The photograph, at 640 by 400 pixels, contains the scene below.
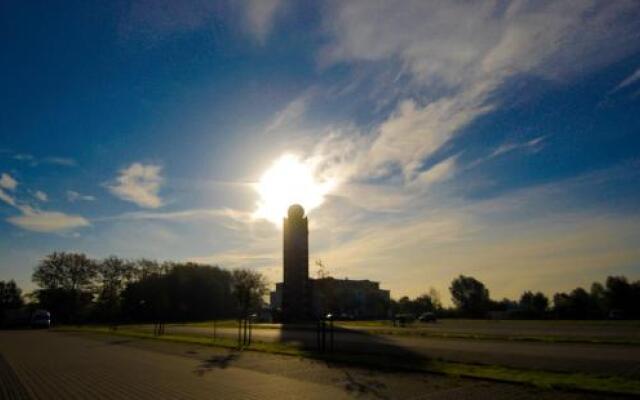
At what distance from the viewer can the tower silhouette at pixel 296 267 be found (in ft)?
253

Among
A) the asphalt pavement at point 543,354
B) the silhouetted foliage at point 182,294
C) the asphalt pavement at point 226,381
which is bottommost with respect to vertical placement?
the asphalt pavement at point 226,381

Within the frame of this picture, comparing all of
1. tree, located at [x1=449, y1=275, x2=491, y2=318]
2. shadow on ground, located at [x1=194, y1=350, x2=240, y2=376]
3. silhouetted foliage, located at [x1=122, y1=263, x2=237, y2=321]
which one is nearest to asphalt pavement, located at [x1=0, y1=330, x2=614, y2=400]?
shadow on ground, located at [x1=194, y1=350, x2=240, y2=376]

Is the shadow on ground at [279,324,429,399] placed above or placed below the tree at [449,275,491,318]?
below

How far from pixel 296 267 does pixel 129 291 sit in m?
41.5

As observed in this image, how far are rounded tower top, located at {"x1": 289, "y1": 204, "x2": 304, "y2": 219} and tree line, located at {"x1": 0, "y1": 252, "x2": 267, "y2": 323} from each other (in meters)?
18.0

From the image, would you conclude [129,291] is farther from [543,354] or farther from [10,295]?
[543,354]

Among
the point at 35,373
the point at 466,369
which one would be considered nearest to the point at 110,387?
the point at 35,373

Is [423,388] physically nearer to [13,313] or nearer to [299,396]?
[299,396]

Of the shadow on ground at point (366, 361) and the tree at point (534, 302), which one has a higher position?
the tree at point (534, 302)

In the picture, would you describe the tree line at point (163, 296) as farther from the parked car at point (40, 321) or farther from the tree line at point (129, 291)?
the parked car at point (40, 321)

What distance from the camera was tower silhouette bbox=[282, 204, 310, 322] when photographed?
77.2m

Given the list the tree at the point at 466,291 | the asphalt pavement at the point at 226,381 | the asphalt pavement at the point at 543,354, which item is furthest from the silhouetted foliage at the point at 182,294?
the asphalt pavement at the point at 543,354

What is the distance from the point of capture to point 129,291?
9881 centimetres

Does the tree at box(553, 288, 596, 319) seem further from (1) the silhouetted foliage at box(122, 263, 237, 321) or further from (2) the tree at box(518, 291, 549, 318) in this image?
(1) the silhouetted foliage at box(122, 263, 237, 321)
